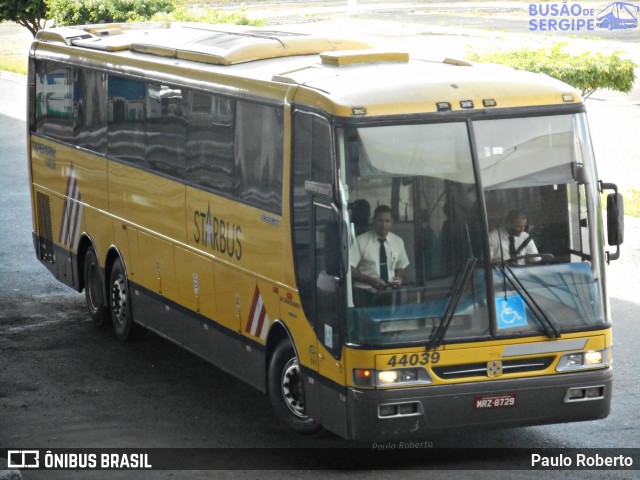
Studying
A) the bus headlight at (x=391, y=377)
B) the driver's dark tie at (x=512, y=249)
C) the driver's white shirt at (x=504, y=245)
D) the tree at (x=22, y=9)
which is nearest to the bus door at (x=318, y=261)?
the bus headlight at (x=391, y=377)

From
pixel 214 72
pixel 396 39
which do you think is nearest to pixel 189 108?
pixel 214 72

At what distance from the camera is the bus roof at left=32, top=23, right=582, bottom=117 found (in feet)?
31.2

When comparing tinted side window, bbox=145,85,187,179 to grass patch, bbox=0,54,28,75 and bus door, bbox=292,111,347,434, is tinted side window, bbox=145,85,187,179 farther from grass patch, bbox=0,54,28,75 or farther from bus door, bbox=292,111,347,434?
grass patch, bbox=0,54,28,75

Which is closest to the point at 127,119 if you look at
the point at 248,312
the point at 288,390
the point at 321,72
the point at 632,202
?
the point at 248,312

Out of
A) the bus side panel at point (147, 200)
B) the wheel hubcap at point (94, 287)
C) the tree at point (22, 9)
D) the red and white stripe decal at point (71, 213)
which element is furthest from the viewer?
the tree at point (22, 9)

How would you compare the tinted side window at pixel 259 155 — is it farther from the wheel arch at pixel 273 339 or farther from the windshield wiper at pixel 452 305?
the windshield wiper at pixel 452 305

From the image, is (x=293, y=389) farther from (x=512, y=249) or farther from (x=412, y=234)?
(x=512, y=249)

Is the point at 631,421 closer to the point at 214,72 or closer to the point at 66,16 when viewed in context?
the point at 214,72

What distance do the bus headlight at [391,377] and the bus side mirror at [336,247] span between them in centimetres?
71

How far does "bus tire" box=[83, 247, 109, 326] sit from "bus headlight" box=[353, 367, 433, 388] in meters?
6.05

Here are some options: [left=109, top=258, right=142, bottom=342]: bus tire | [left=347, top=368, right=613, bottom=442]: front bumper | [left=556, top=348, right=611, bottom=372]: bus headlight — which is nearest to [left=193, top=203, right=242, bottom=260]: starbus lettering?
[left=109, top=258, right=142, bottom=342]: bus tire

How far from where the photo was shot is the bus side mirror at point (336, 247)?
360 inches

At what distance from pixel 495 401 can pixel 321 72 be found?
9.59 feet

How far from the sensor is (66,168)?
608 inches
